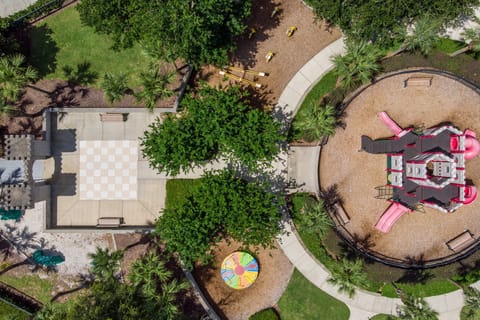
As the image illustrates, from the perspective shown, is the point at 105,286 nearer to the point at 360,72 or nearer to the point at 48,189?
the point at 48,189

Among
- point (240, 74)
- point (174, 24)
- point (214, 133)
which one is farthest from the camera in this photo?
point (240, 74)

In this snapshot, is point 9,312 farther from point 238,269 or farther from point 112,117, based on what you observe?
point 238,269

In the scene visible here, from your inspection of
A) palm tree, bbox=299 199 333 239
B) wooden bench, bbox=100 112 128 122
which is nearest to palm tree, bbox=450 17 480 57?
palm tree, bbox=299 199 333 239

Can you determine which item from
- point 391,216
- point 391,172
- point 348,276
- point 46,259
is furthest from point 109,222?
point 391,172

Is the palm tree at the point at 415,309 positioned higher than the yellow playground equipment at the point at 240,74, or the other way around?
the yellow playground equipment at the point at 240,74

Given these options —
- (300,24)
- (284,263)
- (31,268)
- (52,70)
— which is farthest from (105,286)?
(300,24)

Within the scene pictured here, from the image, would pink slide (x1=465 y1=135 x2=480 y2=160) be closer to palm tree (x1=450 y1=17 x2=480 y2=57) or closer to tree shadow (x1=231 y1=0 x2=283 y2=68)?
palm tree (x1=450 y1=17 x2=480 y2=57)

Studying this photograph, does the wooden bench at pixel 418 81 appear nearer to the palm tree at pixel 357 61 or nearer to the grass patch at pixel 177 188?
the palm tree at pixel 357 61

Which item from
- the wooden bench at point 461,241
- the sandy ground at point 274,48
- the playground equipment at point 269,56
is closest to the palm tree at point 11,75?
the sandy ground at point 274,48
